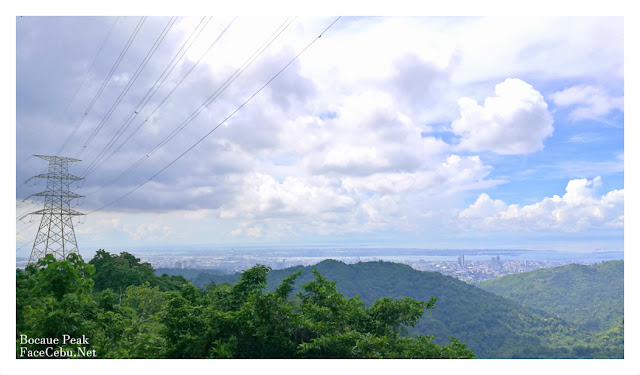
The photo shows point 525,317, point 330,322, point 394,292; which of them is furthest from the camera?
point 394,292

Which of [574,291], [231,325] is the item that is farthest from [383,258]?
[574,291]

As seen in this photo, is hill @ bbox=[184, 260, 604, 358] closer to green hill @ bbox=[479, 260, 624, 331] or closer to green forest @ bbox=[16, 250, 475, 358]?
green hill @ bbox=[479, 260, 624, 331]

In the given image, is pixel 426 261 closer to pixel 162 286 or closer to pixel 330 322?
pixel 162 286

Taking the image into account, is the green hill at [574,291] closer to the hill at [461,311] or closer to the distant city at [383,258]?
the hill at [461,311]

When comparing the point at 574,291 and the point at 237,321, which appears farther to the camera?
the point at 574,291

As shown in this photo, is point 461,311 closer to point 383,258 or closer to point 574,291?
point 574,291

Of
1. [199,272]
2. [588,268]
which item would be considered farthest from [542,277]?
[199,272]
